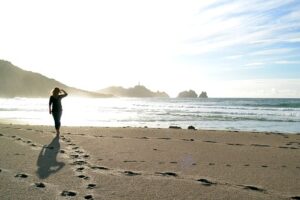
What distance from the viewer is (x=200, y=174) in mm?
6656

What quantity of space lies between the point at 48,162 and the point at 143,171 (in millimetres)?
2197

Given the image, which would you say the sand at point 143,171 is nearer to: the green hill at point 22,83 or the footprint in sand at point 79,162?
the footprint in sand at point 79,162

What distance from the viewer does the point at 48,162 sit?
24.8 ft

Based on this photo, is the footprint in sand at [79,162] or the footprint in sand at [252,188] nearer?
the footprint in sand at [252,188]

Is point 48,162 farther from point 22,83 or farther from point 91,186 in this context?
point 22,83

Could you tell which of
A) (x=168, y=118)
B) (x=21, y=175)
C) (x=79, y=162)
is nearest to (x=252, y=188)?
(x=79, y=162)

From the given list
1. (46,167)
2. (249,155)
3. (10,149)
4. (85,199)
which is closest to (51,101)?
(10,149)

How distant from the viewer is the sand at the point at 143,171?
538 cm

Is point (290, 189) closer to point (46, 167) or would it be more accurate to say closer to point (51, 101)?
point (46, 167)

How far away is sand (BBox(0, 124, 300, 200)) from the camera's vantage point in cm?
538

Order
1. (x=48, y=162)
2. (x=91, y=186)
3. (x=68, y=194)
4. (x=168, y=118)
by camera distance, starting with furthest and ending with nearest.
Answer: (x=168, y=118) < (x=48, y=162) < (x=91, y=186) < (x=68, y=194)

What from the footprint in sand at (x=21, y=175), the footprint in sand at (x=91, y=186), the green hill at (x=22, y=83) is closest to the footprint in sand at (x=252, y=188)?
the footprint in sand at (x=91, y=186)

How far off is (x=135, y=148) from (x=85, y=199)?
4905 mm

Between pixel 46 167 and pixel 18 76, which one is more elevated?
pixel 18 76
